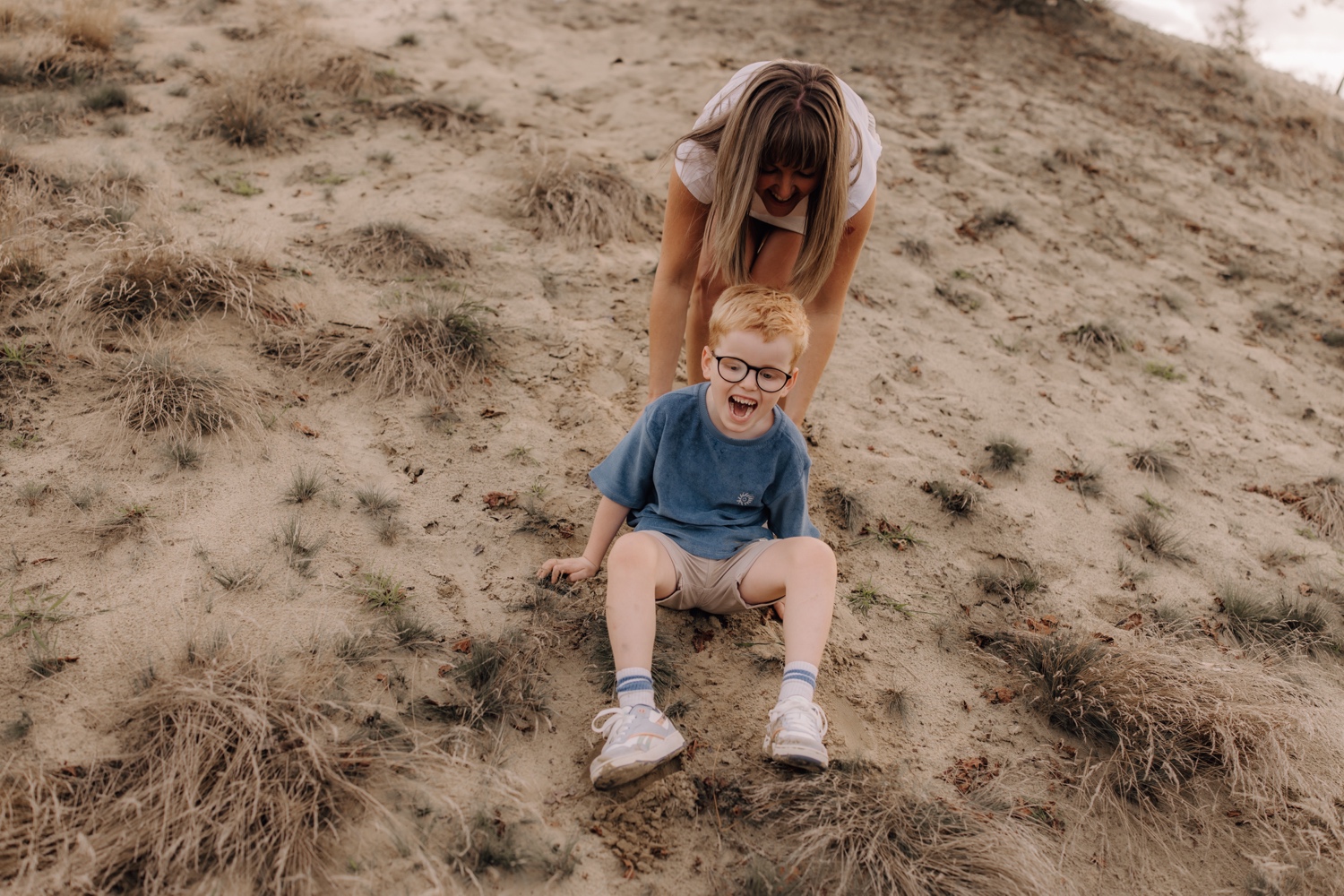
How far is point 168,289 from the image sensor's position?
11.9 ft

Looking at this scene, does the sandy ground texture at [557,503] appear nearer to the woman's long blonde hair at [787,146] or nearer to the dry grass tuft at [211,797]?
the dry grass tuft at [211,797]

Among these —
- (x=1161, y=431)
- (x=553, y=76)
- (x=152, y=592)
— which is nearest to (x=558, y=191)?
(x=553, y=76)

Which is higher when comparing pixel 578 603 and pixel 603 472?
pixel 603 472

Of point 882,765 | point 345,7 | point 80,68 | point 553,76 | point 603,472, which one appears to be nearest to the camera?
point 882,765

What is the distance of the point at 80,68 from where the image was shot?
567 centimetres

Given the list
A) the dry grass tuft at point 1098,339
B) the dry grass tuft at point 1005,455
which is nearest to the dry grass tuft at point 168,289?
the dry grass tuft at point 1005,455

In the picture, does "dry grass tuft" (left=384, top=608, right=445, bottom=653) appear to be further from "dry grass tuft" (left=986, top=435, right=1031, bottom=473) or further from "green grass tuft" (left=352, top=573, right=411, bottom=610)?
"dry grass tuft" (left=986, top=435, right=1031, bottom=473)

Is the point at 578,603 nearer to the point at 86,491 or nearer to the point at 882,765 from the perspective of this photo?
the point at 882,765

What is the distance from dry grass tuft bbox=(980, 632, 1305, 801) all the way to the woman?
4.28 feet

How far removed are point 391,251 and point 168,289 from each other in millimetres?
1108

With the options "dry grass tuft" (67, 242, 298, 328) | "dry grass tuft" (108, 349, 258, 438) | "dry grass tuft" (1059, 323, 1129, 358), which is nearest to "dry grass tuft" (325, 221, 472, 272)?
"dry grass tuft" (67, 242, 298, 328)

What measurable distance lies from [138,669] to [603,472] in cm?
144

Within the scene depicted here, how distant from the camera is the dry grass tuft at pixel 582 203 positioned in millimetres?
4965

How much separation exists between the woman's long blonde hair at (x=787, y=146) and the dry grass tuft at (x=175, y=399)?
204 centimetres
